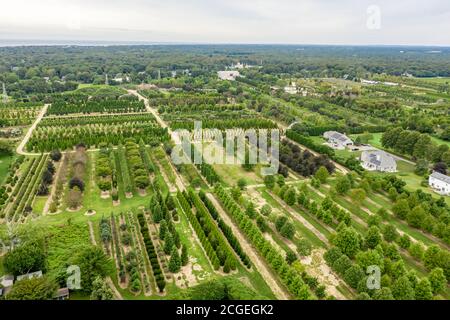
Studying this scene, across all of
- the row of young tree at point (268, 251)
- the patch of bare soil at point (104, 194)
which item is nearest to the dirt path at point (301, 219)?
the row of young tree at point (268, 251)

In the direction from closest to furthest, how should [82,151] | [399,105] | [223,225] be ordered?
[223,225], [82,151], [399,105]

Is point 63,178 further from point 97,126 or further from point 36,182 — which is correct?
point 97,126

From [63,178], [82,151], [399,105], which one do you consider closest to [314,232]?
[63,178]

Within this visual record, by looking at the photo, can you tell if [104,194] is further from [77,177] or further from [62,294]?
[62,294]

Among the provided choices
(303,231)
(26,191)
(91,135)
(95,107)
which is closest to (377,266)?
(303,231)

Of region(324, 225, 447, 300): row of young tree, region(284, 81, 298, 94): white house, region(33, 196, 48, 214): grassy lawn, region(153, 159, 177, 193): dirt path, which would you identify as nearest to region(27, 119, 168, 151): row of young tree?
region(153, 159, 177, 193): dirt path

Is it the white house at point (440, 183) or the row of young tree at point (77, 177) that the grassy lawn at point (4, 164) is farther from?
the white house at point (440, 183)
